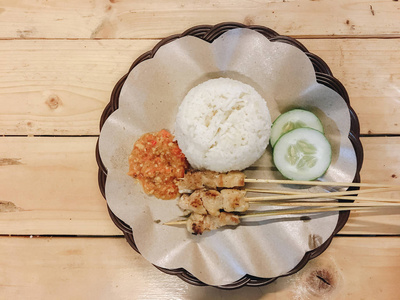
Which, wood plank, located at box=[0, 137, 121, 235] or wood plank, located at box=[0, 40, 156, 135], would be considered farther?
wood plank, located at box=[0, 40, 156, 135]

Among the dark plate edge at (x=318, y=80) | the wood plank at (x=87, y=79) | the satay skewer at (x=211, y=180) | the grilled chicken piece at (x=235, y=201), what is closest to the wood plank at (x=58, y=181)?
the wood plank at (x=87, y=79)

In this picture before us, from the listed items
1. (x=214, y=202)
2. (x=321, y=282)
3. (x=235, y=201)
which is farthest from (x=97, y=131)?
(x=321, y=282)

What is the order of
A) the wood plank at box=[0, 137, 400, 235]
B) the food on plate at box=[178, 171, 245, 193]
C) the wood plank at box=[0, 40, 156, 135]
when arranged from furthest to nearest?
1. the wood plank at box=[0, 40, 156, 135]
2. the wood plank at box=[0, 137, 400, 235]
3. the food on plate at box=[178, 171, 245, 193]

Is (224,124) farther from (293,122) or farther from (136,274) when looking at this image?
(136,274)

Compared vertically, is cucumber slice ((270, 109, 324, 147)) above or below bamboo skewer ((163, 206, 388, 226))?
above

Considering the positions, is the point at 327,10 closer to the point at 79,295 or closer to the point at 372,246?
the point at 372,246

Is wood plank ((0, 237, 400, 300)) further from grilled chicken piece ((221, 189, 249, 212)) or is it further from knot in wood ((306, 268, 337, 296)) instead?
grilled chicken piece ((221, 189, 249, 212))

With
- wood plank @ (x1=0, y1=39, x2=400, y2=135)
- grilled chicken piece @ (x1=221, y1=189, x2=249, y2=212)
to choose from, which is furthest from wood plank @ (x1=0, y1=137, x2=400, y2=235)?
grilled chicken piece @ (x1=221, y1=189, x2=249, y2=212)
